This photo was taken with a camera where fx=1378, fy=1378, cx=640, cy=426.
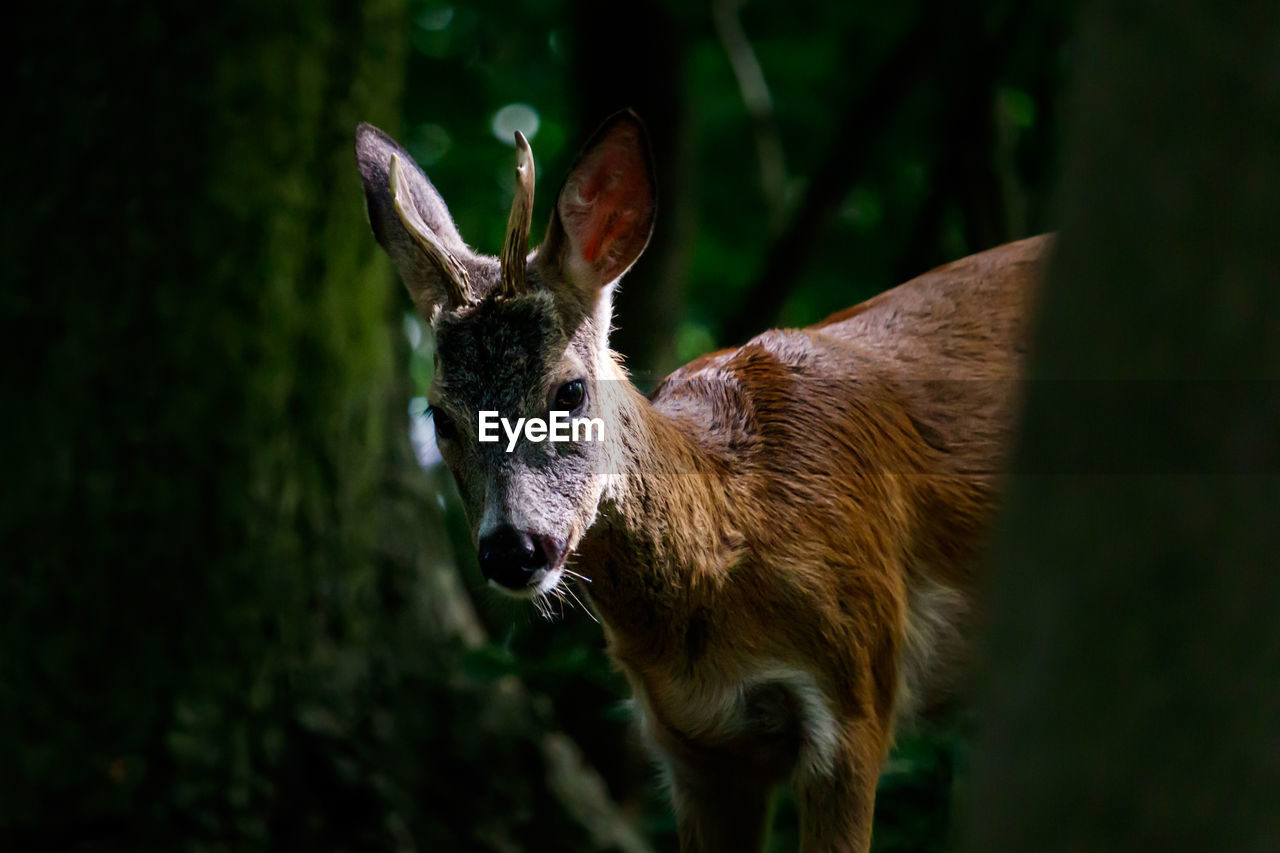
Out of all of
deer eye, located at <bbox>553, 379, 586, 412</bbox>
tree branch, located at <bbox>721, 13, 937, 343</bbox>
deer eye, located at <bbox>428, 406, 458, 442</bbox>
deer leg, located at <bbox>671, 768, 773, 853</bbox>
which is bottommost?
deer leg, located at <bbox>671, 768, 773, 853</bbox>

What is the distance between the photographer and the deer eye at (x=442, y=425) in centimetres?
438

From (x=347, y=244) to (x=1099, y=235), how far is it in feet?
20.3

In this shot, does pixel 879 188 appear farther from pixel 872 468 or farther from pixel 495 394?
pixel 495 394

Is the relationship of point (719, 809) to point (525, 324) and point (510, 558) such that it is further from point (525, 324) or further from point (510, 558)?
point (525, 324)

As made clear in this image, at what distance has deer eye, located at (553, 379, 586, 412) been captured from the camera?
14.2 feet

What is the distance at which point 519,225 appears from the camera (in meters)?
4.28

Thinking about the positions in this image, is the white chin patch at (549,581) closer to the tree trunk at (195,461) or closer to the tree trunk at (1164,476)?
the tree trunk at (1164,476)

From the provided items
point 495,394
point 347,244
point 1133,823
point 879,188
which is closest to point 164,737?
point 347,244

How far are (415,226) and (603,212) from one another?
2.05ft

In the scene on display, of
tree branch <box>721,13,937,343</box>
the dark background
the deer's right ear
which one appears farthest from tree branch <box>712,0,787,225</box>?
the deer's right ear

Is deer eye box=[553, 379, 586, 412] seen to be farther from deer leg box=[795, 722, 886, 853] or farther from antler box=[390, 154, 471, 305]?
deer leg box=[795, 722, 886, 853]

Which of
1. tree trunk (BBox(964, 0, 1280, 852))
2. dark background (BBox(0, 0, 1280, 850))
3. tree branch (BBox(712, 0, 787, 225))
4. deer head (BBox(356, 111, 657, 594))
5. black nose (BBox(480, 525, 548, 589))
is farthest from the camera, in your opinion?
tree branch (BBox(712, 0, 787, 225))

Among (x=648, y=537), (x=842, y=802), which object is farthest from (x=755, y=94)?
(x=842, y=802)

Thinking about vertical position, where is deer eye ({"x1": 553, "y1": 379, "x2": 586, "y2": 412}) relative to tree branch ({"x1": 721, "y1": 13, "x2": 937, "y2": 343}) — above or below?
below
